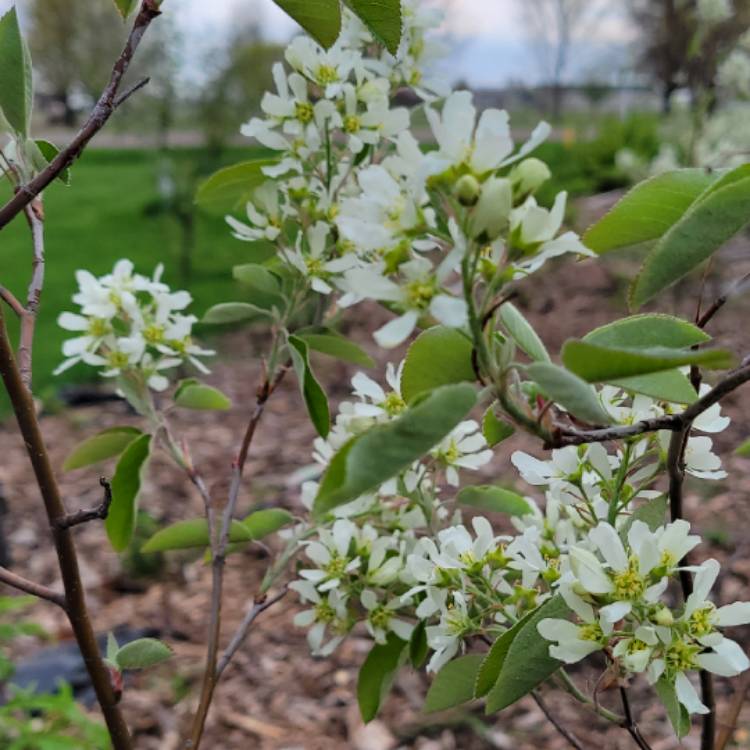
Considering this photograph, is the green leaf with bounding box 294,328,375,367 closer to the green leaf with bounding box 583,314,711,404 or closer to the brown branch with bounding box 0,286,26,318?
the brown branch with bounding box 0,286,26,318

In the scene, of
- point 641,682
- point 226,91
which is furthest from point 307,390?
point 226,91

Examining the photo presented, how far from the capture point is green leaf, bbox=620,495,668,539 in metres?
0.65

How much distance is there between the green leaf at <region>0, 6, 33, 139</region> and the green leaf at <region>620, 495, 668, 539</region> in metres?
0.51

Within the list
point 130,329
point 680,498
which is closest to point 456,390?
point 680,498

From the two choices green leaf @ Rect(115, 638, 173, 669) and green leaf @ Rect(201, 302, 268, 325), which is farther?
green leaf @ Rect(201, 302, 268, 325)

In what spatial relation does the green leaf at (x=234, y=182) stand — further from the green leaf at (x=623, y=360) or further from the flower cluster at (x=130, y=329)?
the green leaf at (x=623, y=360)

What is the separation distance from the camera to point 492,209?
43 centimetres

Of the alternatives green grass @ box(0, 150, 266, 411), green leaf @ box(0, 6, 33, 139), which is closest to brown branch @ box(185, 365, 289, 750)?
green leaf @ box(0, 6, 33, 139)

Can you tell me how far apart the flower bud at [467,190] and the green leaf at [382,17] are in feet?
0.60

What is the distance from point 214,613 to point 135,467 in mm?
163

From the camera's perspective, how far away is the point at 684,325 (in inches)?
21.2

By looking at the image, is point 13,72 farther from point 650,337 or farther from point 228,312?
point 650,337

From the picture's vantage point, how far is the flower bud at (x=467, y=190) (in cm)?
43

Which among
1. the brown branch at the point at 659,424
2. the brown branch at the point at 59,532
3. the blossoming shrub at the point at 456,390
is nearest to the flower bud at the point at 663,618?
the blossoming shrub at the point at 456,390
